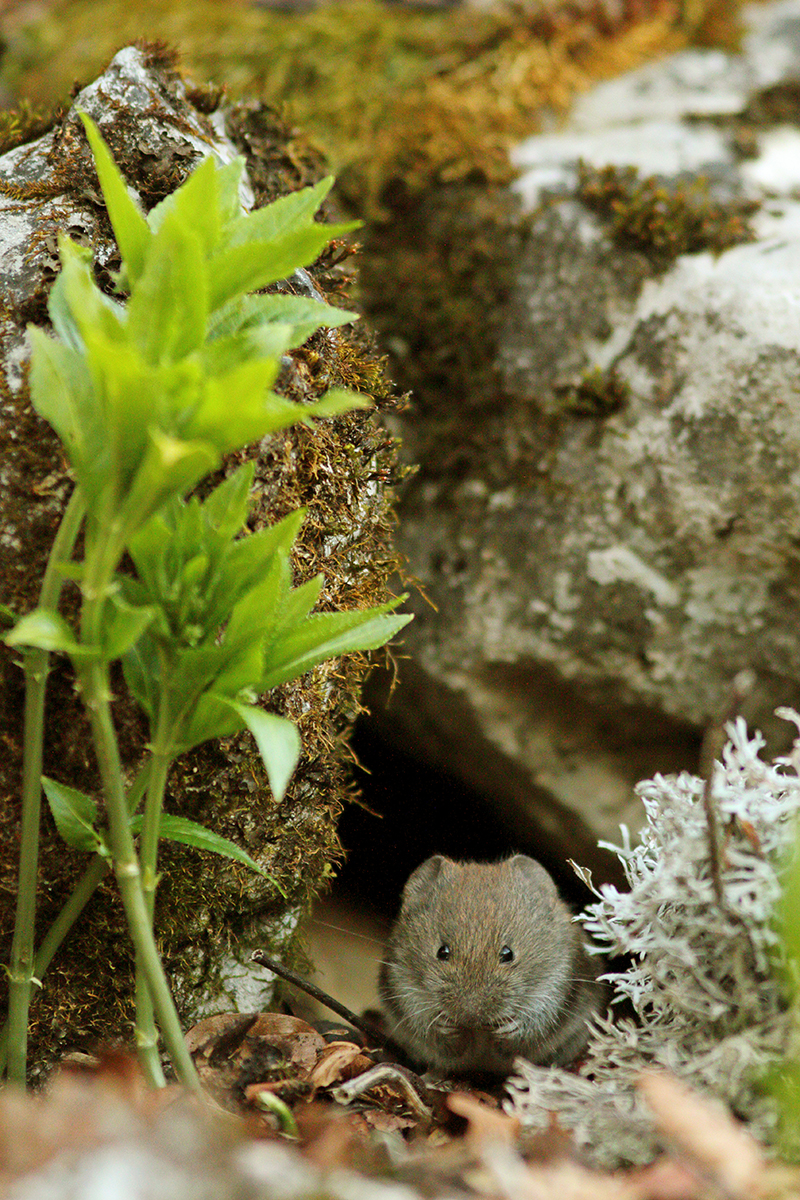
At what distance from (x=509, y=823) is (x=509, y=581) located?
1.24 m

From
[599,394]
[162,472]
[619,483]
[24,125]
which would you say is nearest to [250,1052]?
[162,472]

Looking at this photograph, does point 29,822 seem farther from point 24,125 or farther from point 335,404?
point 24,125

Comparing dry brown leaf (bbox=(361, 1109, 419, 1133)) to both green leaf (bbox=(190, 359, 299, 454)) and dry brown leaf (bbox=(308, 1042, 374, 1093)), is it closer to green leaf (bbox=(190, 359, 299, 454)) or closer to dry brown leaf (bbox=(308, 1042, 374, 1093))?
dry brown leaf (bbox=(308, 1042, 374, 1093))

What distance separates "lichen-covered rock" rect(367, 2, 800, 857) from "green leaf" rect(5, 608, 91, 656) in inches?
96.7

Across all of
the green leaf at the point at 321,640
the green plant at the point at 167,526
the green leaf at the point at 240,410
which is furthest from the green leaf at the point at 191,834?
the green leaf at the point at 240,410

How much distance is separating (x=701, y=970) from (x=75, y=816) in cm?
143

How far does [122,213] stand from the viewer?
1868 mm

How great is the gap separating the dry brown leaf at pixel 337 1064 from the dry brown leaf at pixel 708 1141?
1.11 metres

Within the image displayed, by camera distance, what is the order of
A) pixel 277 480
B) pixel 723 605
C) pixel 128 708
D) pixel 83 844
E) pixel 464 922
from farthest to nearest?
1. pixel 723 605
2. pixel 464 922
3. pixel 277 480
4. pixel 128 708
5. pixel 83 844

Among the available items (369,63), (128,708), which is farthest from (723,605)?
(369,63)

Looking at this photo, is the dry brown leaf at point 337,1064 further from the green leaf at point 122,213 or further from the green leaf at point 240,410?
the green leaf at point 122,213

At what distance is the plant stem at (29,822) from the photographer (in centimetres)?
193

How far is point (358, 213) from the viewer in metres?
4.21

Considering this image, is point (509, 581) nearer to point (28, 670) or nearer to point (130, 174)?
point (130, 174)
